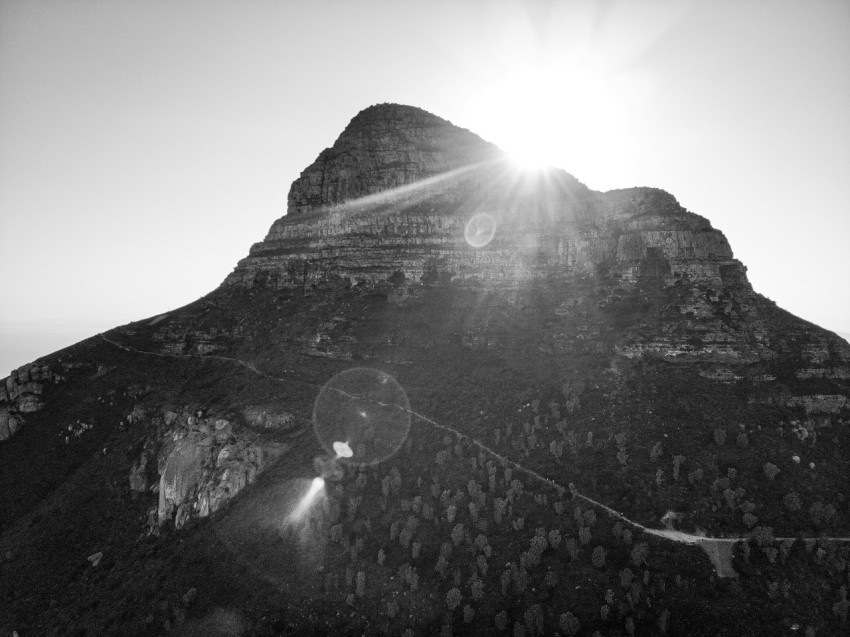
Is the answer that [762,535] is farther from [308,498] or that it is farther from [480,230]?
[480,230]

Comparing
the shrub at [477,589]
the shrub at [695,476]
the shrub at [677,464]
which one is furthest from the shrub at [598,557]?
the shrub at [695,476]

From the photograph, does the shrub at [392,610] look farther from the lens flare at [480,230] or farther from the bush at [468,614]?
the lens flare at [480,230]

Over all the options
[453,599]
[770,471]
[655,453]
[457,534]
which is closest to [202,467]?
[457,534]

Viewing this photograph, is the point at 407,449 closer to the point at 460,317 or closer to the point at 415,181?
the point at 460,317

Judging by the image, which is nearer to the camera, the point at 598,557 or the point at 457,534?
the point at 598,557

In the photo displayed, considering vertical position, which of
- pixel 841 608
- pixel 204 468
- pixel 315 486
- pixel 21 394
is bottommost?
pixel 841 608

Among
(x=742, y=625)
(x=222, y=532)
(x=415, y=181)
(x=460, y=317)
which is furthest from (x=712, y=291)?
(x=222, y=532)

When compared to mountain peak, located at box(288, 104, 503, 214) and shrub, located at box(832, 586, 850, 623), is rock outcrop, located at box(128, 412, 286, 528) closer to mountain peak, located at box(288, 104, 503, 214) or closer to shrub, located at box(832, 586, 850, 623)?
mountain peak, located at box(288, 104, 503, 214)
